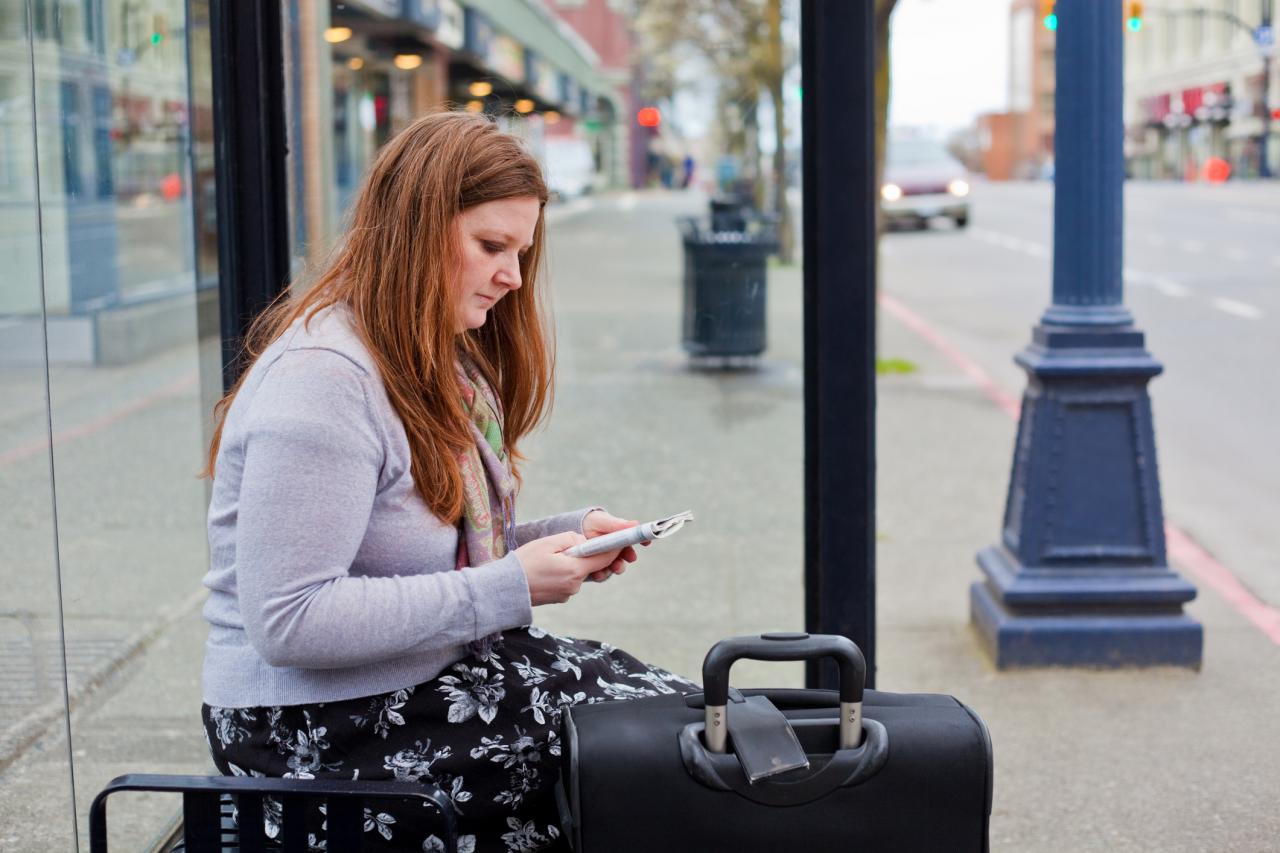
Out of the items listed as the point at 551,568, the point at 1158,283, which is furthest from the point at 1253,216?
the point at 551,568

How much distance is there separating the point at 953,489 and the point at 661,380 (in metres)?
1.62

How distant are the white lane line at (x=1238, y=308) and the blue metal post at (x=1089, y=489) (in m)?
11.5

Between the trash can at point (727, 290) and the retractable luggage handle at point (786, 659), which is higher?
the trash can at point (727, 290)

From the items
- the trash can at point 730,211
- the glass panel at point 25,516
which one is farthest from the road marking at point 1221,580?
the glass panel at point 25,516

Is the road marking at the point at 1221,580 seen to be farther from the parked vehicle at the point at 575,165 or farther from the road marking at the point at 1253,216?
the road marking at the point at 1253,216

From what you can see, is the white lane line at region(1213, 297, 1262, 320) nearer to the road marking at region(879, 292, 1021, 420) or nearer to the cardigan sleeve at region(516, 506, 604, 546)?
the road marking at region(879, 292, 1021, 420)

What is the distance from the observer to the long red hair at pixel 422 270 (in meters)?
2.01

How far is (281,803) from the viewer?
1.94m

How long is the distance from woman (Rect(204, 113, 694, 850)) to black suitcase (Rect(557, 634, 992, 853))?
0.71 ft

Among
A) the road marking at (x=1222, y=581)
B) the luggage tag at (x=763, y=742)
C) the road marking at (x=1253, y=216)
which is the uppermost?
the road marking at (x=1253, y=216)

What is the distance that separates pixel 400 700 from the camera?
204 centimetres

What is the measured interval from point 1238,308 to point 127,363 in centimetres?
1444

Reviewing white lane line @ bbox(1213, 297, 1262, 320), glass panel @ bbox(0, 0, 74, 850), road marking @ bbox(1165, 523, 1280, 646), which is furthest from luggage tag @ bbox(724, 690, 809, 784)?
white lane line @ bbox(1213, 297, 1262, 320)

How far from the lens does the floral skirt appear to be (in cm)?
203
